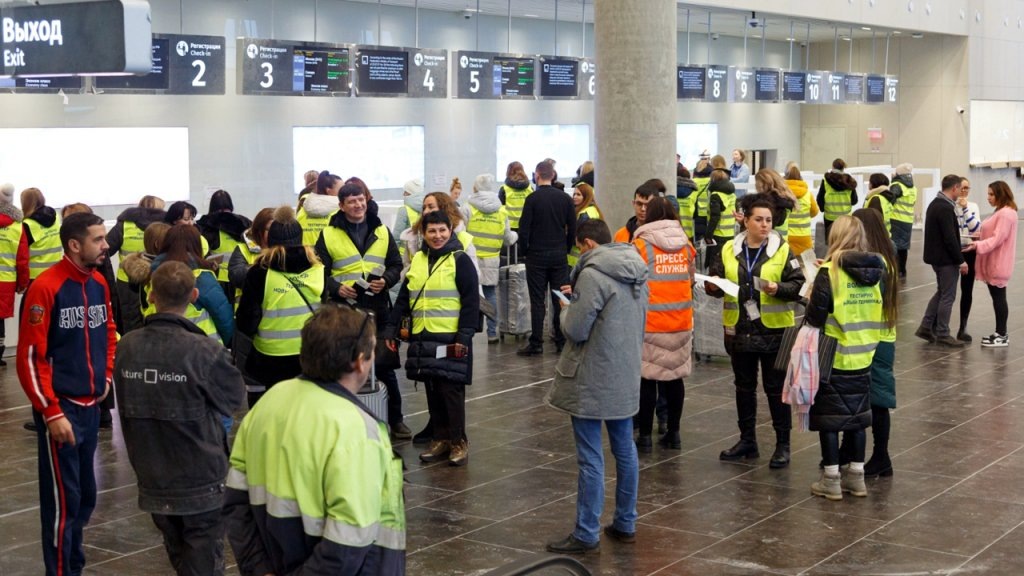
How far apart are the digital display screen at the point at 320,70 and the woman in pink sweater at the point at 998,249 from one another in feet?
23.0

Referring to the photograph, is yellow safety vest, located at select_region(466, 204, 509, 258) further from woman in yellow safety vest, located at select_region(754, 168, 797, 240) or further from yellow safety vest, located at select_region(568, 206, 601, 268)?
woman in yellow safety vest, located at select_region(754, 168, 797, 240)

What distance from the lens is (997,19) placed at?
1136 inches

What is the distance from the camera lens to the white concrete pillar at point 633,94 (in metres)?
11.6

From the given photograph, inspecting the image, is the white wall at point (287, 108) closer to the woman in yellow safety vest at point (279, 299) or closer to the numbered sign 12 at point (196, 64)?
the numbered sign 12 at point (196, 64)

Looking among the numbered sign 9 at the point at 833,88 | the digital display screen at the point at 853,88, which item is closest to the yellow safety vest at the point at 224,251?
the numbered sign 9 at the point at 833,88

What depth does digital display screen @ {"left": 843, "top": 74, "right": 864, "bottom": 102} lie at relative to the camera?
80.3 feet

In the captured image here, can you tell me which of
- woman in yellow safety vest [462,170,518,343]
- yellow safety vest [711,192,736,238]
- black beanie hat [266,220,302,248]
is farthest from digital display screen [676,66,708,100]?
black beanie hat [266,220,302,248]

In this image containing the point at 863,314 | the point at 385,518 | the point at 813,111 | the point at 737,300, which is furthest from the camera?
the point at 813,111

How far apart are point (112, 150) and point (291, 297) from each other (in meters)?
7.53

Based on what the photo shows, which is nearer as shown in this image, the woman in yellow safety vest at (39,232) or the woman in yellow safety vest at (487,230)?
the woman in yellow safety vest at (39,232)

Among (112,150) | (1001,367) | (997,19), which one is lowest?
(1001,367)

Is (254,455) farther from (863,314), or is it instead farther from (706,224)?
(706,224)

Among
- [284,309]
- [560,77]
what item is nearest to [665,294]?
[284,309]

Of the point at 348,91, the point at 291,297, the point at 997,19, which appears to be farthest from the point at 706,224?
the point at 997,19
